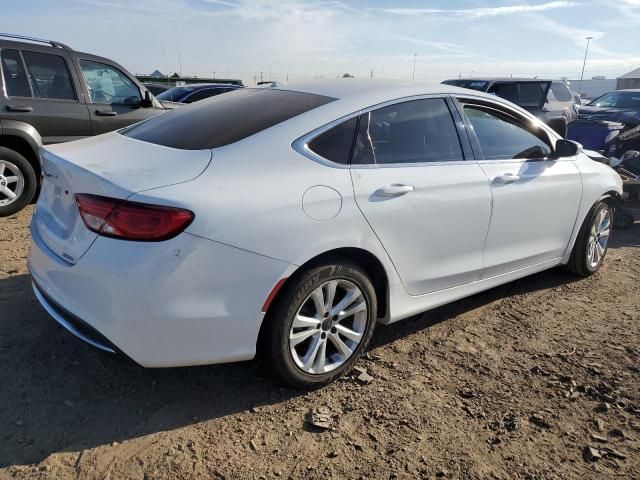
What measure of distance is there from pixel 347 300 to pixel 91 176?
1.41m

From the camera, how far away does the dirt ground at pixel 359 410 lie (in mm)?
2383

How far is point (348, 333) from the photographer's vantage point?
296 centimetres

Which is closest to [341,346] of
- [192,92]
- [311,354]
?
[311,354]

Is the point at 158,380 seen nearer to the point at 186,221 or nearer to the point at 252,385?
the point at 252,385

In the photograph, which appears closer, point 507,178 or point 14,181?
point 507,178

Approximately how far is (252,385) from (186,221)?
1.11 metres

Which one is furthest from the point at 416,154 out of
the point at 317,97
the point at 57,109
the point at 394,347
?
the point at 57,109

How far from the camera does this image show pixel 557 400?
9.54 ft

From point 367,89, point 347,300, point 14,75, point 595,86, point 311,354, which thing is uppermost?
point 367,89

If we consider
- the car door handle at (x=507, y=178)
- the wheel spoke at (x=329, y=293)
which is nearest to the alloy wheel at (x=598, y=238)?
the car door handle at (x=507, y=178)

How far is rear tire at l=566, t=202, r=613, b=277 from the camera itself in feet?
14.7

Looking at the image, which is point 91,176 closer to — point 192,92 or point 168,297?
point 168,297

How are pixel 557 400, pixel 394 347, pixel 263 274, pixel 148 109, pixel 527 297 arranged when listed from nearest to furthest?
pixel 263 274 → pixel 557 400 → pixel 394 347 → pixel 527 297 → pixel 148 109

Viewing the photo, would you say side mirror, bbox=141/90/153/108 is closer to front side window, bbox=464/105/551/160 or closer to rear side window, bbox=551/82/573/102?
front side window, bbox=464/105/551/160
